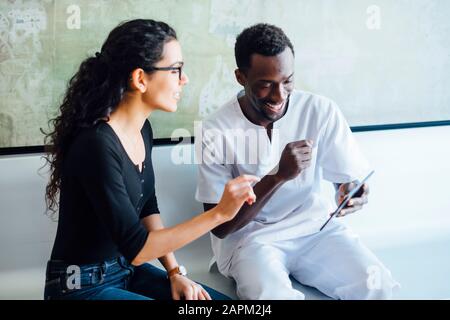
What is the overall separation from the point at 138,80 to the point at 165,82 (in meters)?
0.06

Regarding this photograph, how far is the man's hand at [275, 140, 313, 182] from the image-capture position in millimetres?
1465

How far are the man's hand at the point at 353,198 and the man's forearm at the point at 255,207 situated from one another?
9.1 inches

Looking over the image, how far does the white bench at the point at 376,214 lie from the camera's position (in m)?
1.76

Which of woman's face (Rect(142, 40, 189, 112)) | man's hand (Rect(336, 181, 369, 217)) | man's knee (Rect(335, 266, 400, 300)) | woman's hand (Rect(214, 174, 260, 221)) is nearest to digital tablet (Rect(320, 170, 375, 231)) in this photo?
man's hand (Rect(336, 181, 369, 217))

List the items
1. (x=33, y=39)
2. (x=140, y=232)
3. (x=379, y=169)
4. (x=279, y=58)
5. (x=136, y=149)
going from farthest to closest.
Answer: (x=379, y=169), (x=33, y=39), (x=279, y=58), (x=136, y=149), (x=140, y=232)

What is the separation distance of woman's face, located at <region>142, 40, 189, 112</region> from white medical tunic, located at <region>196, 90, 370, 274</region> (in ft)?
0.89

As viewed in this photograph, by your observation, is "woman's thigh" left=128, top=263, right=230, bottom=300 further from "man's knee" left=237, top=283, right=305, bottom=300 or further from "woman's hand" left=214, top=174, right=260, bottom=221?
"woman's hand" left=214, top=174, right=260, bottom=221

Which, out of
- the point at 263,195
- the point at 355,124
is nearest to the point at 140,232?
the point at 263,195

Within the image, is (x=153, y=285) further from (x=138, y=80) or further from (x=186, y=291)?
(x=138, y=80)

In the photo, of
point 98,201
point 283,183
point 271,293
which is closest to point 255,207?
point 283,183
